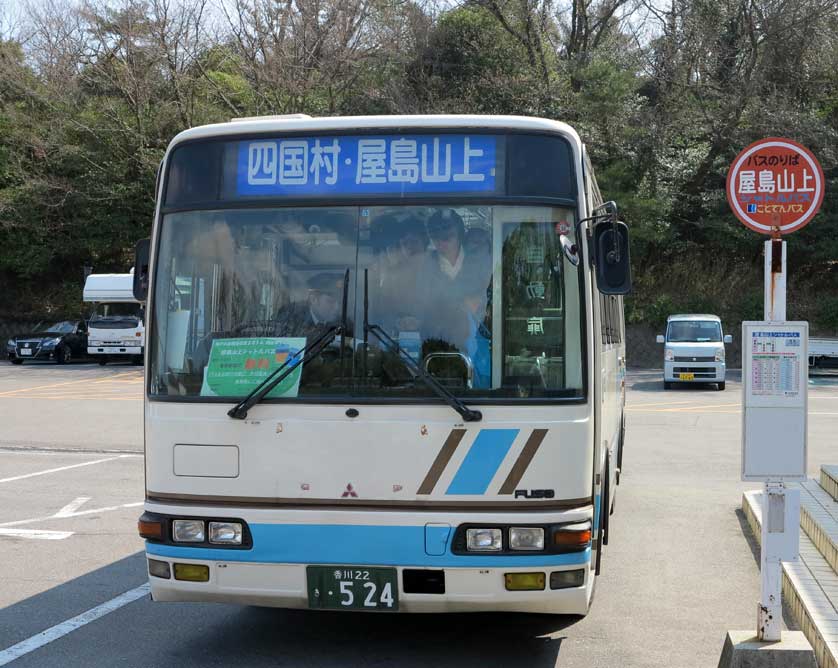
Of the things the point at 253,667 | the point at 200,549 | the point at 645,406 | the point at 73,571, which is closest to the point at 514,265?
the point at 200,549

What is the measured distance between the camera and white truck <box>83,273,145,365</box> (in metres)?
34.2

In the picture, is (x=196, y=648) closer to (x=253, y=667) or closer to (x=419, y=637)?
(x=253, y=667)

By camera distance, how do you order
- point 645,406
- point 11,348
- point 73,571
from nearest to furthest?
Answer: 1. point 73,571
2. point 645,406
3. point 11,348

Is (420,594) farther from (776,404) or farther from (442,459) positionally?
(776,404)

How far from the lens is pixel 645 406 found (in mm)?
20875

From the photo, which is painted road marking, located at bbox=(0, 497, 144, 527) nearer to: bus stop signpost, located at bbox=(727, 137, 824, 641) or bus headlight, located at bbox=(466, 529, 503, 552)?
bus headlight, located at bbox=(466, 529, 503, 552)

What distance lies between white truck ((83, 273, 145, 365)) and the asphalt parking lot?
70.8 feet

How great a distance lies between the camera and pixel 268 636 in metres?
5.95

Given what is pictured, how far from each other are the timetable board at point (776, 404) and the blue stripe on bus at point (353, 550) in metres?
0.98

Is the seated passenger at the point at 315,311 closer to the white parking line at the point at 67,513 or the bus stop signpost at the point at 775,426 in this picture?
the bus stop signpost at the point at 775,426

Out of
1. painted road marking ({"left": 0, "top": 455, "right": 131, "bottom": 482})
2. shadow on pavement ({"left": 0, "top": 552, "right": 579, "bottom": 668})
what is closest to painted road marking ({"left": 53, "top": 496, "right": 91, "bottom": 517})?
painted road marking ({"left": 0, "top": 455, "right": 131, "bottom": 482})

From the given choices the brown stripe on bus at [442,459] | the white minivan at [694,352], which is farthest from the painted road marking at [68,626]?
the white minivan at [694,352]

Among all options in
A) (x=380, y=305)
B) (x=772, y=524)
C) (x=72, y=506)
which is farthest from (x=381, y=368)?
(x=72, y=506)

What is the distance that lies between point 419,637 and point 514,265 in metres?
2.33
